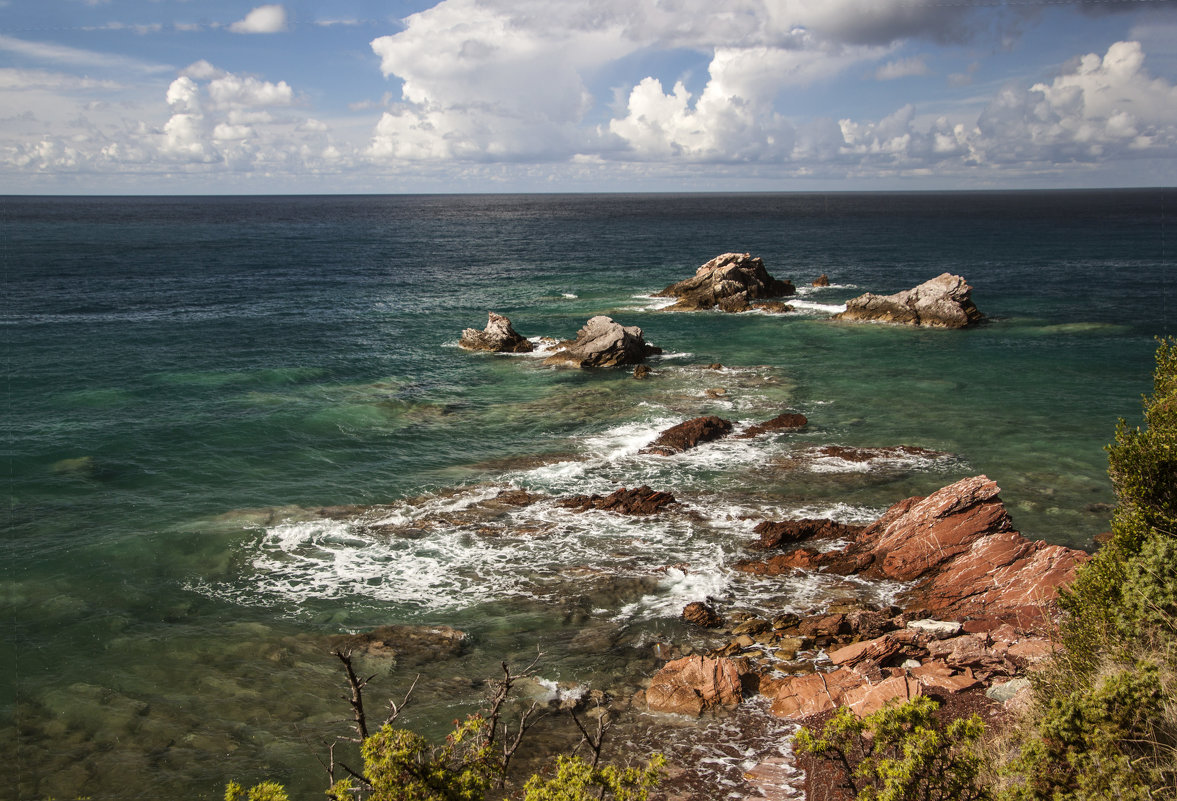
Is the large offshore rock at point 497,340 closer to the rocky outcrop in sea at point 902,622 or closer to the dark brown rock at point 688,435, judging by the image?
the dark brown rock at point 688,435

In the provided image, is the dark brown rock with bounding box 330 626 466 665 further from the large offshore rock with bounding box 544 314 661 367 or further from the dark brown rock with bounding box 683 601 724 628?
the large offshore rock with bounding box 544 314 661 367

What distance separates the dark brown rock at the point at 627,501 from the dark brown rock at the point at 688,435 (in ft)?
17.7

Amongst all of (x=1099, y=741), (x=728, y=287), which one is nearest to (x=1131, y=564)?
(x=1099, y=741)

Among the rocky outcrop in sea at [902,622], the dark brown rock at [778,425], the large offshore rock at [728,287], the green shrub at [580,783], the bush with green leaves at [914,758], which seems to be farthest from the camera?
the large offshore rock at [728,287]

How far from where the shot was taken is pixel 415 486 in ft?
104

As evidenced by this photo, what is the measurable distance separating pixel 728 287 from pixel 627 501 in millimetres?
47196

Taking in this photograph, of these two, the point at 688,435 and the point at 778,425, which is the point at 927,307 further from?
the point at 688,435

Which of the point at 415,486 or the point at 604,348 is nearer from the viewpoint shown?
the point at 415,486

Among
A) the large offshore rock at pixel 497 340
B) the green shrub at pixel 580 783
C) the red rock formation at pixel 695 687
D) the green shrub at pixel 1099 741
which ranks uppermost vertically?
the large offshore rock at pixel 497 340

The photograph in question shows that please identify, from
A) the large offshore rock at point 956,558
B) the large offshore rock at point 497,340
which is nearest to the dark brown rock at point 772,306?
the large offshore rock at point 497,340

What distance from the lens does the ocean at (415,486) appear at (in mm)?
18891

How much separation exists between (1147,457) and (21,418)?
47.0 m

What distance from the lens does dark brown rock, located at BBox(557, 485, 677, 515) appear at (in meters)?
29.0

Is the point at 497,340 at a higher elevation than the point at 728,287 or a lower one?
lower
